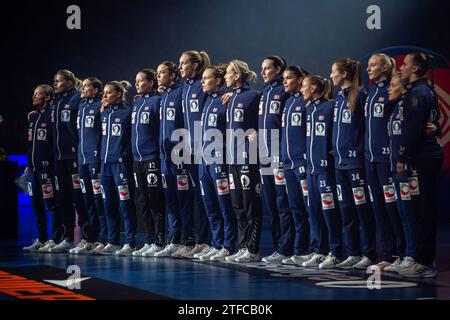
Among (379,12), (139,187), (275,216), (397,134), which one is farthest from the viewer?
(379,12)

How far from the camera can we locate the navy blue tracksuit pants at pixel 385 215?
7343mm

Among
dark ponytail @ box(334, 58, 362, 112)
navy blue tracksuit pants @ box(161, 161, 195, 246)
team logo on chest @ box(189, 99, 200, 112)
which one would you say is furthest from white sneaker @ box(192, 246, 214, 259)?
dark ponytail @ box(334, 58, 362, 112)

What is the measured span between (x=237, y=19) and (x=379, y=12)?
1.95 meters

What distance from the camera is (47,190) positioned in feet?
30.7

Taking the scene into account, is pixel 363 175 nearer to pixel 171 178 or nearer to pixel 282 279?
pixel 282 279

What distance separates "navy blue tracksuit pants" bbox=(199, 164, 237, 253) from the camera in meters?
8.30

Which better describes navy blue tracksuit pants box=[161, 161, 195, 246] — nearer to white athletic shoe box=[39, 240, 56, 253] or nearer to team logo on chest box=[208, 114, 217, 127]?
team logo on chest box=[208, 114, 217, 127]

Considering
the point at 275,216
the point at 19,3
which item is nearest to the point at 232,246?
the point at 275,216

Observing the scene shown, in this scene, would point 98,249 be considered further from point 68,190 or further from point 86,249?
point 68,190

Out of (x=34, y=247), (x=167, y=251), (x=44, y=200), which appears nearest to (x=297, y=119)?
(x=167, y=251)

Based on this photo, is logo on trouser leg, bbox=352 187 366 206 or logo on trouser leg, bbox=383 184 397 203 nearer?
logo on trouser leg, bbox=383 184 397 203

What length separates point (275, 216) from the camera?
8211 millimetres

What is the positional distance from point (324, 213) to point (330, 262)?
39 cm

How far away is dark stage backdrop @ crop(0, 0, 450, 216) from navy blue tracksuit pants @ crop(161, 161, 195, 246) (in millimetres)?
4520
